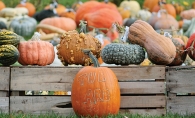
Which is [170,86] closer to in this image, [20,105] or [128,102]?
[128,102]

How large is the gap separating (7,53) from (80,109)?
2.49ft

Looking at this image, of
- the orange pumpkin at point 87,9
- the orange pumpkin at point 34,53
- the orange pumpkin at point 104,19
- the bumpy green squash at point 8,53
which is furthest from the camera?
the orange pumpkin at point 87,9

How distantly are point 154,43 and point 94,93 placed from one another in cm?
70

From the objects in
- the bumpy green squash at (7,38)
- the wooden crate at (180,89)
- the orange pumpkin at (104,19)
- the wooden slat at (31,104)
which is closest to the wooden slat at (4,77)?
the wooden slat at (31,104)

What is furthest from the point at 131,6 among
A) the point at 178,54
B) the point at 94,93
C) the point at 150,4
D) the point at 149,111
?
the point at 94,93

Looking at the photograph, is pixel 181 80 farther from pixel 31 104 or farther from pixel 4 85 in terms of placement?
pixel 4 85

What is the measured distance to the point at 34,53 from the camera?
13.5 feet

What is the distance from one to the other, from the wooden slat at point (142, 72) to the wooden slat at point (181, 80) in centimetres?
8

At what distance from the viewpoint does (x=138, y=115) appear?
12.6 ft

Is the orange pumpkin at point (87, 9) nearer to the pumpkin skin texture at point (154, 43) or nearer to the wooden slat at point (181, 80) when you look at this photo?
the pumpkin skin texture at point (154, 43)

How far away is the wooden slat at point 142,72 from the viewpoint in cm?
396

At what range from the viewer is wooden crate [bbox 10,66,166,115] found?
3.97 metres

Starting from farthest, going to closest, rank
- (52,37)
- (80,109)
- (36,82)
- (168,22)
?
(168,22) < (52,37) < (36,82) < (80,109)

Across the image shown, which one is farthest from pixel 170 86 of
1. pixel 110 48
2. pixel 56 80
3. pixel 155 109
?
pixel 56 80
